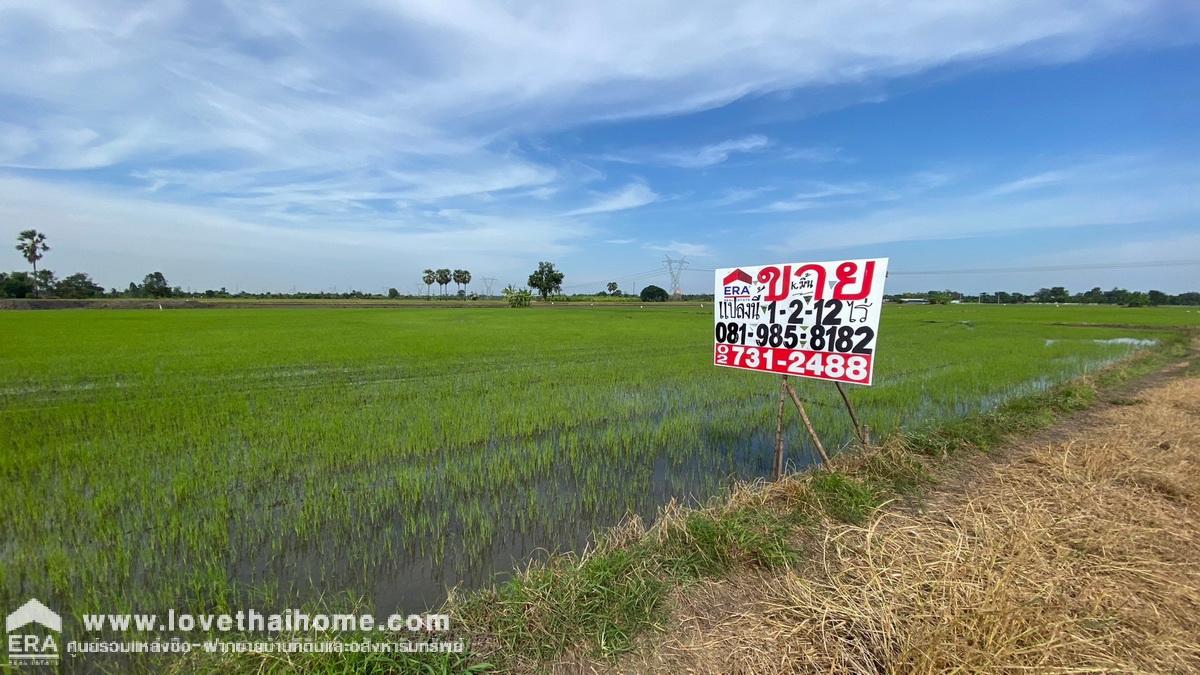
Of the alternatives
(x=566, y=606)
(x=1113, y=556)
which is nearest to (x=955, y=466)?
(x=1113, y=556)

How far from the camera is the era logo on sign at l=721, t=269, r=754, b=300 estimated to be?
509 centimetres

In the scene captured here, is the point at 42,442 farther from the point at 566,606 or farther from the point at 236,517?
the point at 566,606

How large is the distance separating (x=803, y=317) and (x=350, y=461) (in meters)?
5.42

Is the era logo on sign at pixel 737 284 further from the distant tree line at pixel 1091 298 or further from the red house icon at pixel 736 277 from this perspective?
the distant tree line at pixel 1091 298

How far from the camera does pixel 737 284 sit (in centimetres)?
519

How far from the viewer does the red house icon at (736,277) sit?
201 inches

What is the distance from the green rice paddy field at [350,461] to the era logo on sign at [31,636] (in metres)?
0.15

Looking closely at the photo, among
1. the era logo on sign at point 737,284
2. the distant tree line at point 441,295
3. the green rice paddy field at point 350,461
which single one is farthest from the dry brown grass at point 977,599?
the distant tree line at point 441,295

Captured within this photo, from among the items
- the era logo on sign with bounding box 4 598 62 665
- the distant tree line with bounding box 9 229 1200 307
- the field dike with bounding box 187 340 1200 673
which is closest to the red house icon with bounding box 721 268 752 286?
the field dike with bounding box 187 340 1200 673

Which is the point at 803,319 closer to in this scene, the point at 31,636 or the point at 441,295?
the point at 31,636

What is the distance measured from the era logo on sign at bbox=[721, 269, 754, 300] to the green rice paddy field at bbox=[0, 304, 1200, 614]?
2187mm

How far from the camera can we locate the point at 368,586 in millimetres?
3312

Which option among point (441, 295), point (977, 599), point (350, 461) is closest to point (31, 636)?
point (350, 461)

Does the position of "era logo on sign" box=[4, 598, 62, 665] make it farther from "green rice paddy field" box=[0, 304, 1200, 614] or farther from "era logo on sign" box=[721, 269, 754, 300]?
"era logo on sign" box=[721, 269, 754, 300]
